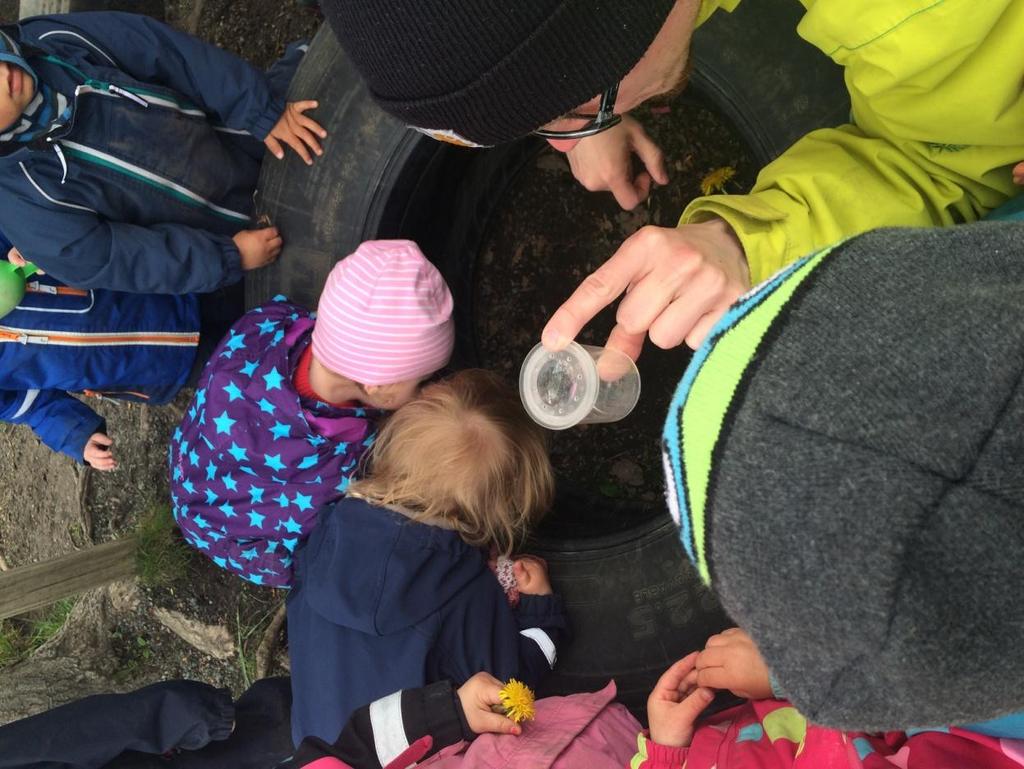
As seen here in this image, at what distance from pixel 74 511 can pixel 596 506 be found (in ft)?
6.47

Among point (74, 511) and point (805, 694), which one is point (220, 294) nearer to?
point (74, 511)

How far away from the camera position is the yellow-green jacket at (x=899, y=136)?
30.9 inches

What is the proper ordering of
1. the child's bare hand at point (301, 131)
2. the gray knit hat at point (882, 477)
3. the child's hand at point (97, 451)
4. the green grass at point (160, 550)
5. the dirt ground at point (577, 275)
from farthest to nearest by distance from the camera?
the green grass at point (160, 550) < the child's hand at point (97, 451) < the dirt ground at point (577, 275) < the child's bare hand at point (301, 131) < the gray knit hat at point (882, 477)

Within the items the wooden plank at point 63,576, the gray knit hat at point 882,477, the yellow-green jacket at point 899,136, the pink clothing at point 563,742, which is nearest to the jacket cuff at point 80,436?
the wooden plank at point 63,576

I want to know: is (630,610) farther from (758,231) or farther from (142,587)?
(142,587)

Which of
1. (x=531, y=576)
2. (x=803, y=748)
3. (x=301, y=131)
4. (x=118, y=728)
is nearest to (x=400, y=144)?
(x=301, y=131)

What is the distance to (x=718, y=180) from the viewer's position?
1.82 metres

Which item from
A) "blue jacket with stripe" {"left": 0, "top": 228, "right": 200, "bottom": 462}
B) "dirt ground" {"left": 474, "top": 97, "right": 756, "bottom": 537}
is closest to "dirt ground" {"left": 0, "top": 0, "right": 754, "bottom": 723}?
"dirt ground" {"left": 474, "top": 97, "right": 756, "bottom": 537}

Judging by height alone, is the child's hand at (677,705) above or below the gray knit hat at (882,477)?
below

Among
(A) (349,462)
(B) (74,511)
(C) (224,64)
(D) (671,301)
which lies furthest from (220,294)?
(D) (671,301)

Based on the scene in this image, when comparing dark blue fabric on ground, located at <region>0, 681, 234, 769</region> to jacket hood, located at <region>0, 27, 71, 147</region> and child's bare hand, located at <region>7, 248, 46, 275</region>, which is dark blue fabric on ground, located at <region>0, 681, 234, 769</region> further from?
jacket hood, located at <region>0, 27, 71, 147</region>

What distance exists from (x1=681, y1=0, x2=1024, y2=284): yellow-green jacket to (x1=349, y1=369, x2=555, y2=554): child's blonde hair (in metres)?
0.73

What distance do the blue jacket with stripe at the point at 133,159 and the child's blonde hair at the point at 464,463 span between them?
0.63 metres

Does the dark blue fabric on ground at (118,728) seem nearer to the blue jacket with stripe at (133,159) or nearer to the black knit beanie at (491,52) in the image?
the blue jacket with stripe at (133,159)
